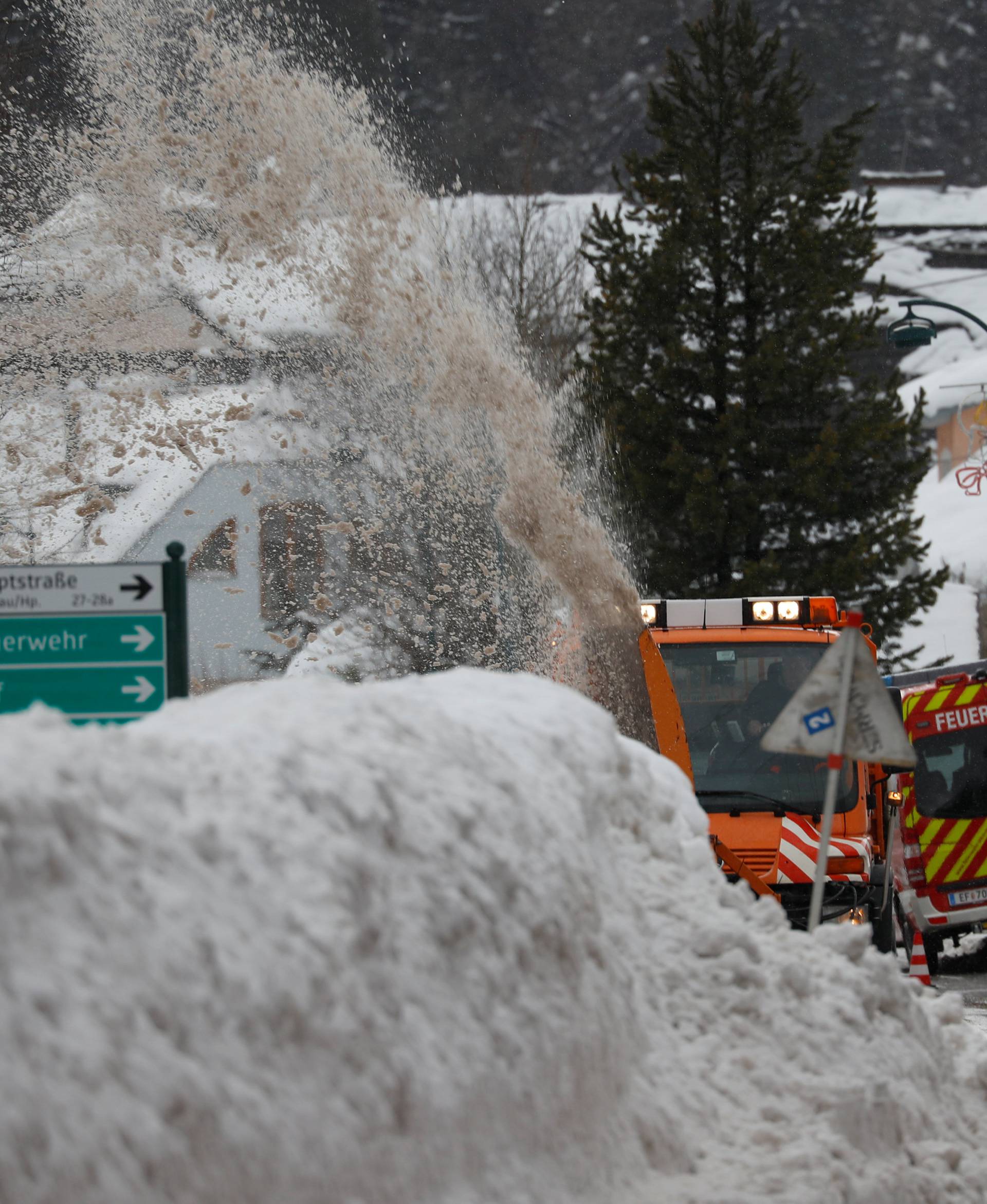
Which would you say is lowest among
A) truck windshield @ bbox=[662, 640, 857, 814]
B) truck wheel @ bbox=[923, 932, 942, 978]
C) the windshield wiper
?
truck wheel @ bbox=[923, 932, 942, 978]

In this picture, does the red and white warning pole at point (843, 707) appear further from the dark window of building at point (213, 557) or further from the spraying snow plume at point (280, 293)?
the dark window of building at point (213, 557)

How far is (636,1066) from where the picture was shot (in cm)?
349

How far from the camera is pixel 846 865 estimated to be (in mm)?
7840

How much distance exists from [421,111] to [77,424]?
9401cm

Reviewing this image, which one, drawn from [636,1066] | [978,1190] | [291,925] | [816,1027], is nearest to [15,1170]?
[291,925]

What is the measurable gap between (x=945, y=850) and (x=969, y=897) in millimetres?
424

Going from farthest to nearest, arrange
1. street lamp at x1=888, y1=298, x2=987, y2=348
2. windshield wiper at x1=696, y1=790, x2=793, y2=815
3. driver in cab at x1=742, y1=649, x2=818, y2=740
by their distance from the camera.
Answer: street lamp at x1=888, y1=298, x2=987, y2=348 < driver in cab at x1=742, y1=649, x2=818, y2=740 < windshield wiper at x1=696, y1=790, x2=793, y2=815

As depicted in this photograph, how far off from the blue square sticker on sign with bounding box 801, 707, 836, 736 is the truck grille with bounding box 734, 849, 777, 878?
3064 mm

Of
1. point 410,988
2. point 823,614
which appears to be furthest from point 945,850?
point 410,988

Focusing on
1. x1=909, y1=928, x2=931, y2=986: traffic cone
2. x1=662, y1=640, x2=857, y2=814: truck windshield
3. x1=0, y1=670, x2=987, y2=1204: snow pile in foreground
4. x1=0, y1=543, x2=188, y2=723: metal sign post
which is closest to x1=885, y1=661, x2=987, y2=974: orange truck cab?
x1=909, y1=928, x2=931, y2=986: traffic cone

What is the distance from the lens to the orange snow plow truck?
25.7 ft

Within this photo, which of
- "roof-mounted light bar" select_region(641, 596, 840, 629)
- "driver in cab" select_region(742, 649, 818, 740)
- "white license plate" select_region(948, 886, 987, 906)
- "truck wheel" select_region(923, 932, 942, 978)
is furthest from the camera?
"truck wheel" select_region(923, 932, 942, 978)

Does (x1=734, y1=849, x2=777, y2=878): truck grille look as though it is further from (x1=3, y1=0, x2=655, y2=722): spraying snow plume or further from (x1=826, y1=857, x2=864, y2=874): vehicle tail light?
(x1=3, y1=0, x2=655, y2=722): spraying snow plume

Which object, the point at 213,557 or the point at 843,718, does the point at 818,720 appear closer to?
the point at 843,718
